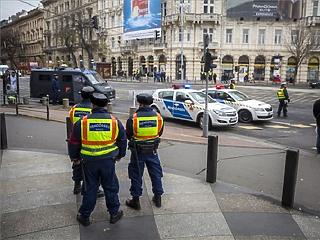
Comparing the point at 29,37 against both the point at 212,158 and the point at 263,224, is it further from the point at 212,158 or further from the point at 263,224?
the point at 263,224

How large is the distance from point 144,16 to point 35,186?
5173 centimetres

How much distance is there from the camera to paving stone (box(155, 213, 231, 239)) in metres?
4.53

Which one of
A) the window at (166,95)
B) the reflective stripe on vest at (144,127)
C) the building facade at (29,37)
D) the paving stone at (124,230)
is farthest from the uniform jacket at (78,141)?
the building facade at (29,37)

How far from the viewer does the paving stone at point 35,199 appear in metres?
5.21

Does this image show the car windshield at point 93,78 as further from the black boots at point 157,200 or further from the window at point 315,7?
the window at point 315,7

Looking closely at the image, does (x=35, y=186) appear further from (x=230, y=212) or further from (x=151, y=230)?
(x=230, y=212)

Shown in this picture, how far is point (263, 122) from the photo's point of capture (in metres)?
16.1

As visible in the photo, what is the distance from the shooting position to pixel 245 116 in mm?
15828

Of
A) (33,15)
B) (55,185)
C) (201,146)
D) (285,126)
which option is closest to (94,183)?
(55,185)

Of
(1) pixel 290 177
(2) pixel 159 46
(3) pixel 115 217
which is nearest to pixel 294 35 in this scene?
(2) pixel 159 46

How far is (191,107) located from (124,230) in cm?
1009

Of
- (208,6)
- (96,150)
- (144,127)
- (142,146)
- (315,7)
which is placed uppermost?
(208,6)

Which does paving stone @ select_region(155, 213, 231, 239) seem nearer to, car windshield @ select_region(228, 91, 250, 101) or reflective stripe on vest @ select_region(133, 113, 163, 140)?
reflective stripe on vest @ select_region(133, 113, 163, 140)

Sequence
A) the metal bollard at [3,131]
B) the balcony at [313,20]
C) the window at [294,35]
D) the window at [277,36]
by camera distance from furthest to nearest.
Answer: the window at [277,36] → the balcony at [313,20] → the window at [294,35] → the metal bollard at [3,131]
